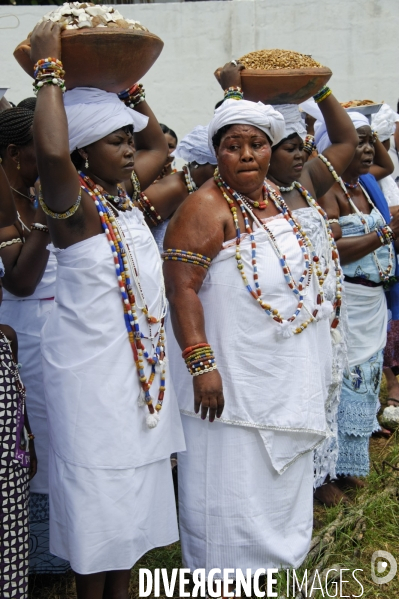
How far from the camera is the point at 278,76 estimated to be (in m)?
3.57

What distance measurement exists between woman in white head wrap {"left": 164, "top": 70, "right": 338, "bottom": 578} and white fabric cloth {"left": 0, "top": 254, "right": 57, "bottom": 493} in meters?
0.62

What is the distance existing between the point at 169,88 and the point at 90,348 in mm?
6255

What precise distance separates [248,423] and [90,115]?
1.48m

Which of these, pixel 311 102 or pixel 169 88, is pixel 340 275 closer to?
pixel 311 102

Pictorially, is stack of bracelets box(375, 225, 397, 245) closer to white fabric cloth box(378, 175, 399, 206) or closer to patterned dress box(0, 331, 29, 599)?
white fabric cloth box(378, 175, 399, 206)

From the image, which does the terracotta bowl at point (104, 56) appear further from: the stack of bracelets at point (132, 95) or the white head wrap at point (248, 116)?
the white head wrap at point (248, 116)

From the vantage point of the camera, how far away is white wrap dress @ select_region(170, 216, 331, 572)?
329cm

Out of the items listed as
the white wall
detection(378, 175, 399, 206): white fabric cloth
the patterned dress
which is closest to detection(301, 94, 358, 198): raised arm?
detection(378, 175, 399, 206): white fabric cloth

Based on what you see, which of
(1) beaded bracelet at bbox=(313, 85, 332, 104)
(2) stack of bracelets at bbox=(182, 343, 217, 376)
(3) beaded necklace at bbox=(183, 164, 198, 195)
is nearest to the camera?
(2) stack of bracelets at bbox=(182, 343, 217, 376)

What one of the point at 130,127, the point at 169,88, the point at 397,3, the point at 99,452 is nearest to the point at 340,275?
the point at 130,127

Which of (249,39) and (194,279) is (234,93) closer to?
(194,279)

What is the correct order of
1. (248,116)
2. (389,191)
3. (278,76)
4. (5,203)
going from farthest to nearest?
1. (389,191)
2. (278,76)
3. (248,116)
4. (5,203)

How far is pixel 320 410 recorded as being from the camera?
3.46 metres

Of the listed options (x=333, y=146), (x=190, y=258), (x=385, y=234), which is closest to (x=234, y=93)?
(x=190, y=258)
